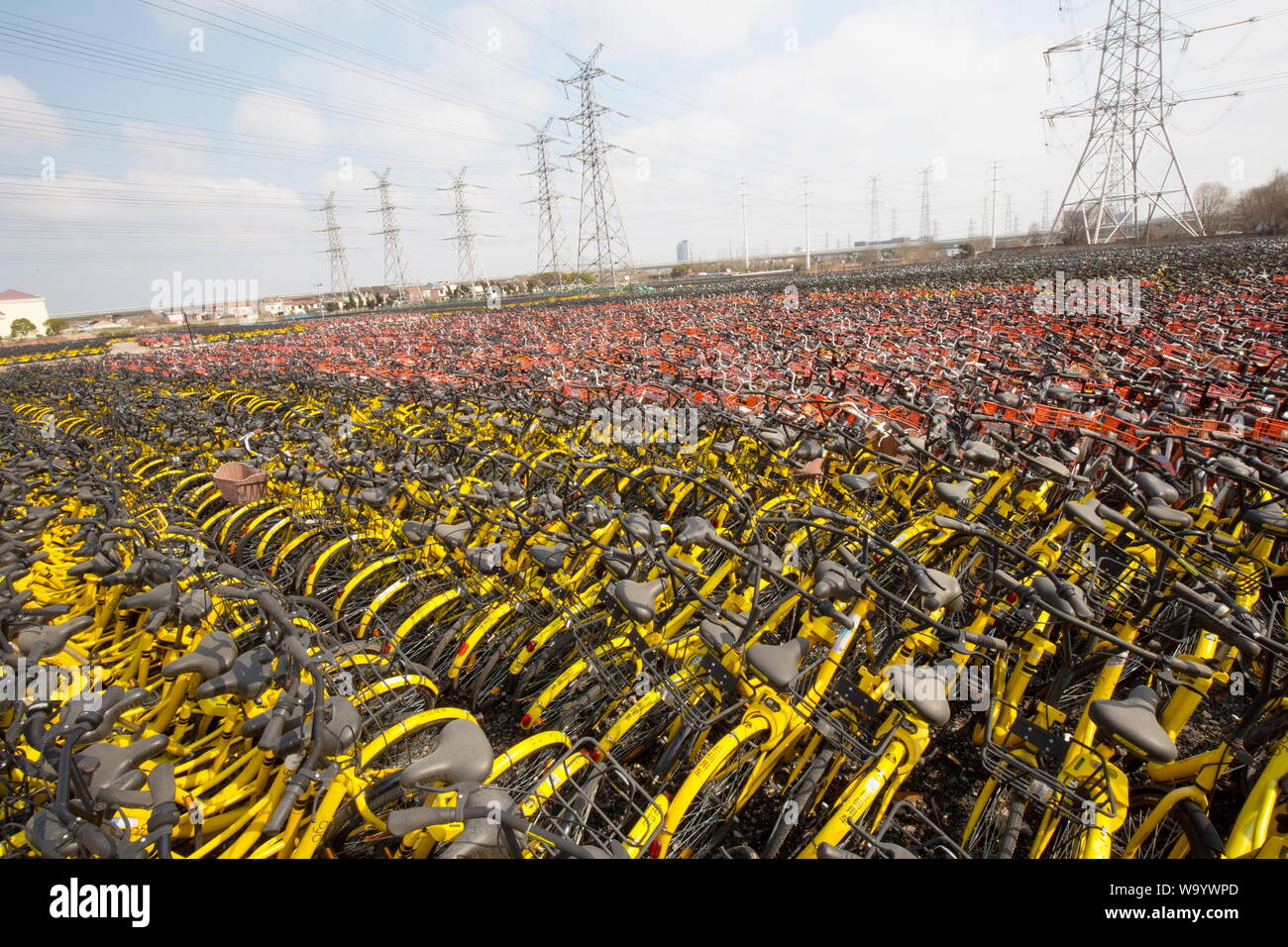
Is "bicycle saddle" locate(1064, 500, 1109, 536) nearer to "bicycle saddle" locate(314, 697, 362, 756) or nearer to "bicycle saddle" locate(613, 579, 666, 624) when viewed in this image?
"bicycle saddle" locate(613, 579, 666, 624)

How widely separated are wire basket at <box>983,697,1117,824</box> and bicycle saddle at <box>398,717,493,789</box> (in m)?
1.63

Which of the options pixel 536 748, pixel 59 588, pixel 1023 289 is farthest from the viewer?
pixel 1023 289

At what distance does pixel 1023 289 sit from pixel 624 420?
1997 cm

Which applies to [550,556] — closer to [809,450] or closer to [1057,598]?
[1057,598]

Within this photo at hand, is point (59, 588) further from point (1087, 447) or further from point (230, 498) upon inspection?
point (1087, 447)

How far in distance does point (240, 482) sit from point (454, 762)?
4960 mm

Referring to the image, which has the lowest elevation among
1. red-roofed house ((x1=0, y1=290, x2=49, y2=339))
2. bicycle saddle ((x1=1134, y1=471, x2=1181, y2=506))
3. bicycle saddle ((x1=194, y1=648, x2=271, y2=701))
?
bicycle saddle ((x1=194, y1=648, x2=271, y2=701))

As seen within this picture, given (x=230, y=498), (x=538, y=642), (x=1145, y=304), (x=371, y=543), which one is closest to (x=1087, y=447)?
(x=538, y=642)

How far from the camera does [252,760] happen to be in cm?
240

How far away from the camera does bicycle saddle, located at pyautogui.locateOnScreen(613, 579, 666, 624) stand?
2.33 metres

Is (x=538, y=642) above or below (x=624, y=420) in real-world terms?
below

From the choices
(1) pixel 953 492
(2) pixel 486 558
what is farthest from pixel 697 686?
(1) pixel 953 492

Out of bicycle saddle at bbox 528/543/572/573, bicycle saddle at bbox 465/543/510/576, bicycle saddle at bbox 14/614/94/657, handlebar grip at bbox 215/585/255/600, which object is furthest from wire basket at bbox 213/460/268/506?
bicycle saddle at bbox 528/543/572/573
